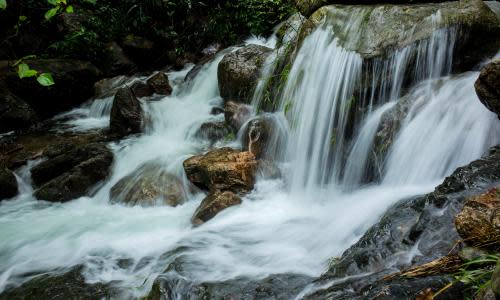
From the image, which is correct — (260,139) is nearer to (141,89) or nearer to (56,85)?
(141,89)

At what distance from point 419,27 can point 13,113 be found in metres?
8.07

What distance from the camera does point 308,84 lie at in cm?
614

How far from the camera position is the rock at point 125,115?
25.6 ft

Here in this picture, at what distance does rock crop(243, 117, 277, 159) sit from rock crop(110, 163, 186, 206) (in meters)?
1.24

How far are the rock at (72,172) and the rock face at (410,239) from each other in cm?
466

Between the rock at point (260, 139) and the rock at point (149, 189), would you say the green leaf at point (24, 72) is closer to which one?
the rock at point (149, 189)

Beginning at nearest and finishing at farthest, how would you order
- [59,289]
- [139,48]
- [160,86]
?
1. [59,289]
2. [160,86]
3. [139,48]

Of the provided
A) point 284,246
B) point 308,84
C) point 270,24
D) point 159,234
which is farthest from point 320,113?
point 270,24

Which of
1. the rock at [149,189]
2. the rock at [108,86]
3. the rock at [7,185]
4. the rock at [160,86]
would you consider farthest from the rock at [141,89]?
the rock at [7,185]

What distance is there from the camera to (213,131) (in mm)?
7203

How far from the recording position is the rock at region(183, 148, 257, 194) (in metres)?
5.45

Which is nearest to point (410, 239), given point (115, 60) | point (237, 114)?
point (237, 114)

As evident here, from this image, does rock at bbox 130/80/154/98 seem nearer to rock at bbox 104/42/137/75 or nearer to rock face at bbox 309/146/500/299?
rock at bbox 104/42/137/75

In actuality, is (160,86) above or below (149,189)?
above
